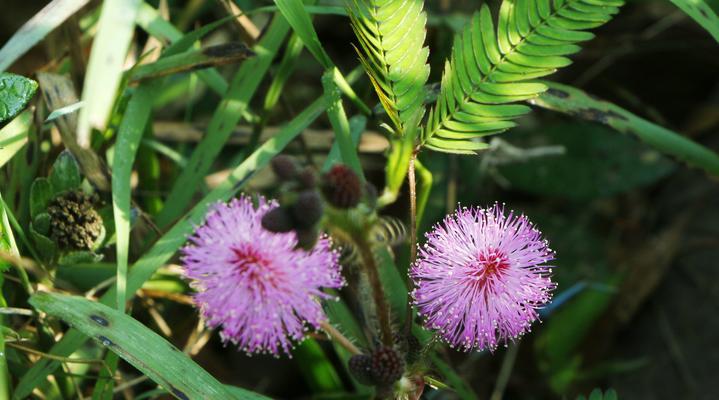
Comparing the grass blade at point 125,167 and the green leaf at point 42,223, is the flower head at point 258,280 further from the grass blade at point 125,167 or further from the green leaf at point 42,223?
the green leaf at point 42,223

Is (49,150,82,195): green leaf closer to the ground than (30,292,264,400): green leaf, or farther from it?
farther from it

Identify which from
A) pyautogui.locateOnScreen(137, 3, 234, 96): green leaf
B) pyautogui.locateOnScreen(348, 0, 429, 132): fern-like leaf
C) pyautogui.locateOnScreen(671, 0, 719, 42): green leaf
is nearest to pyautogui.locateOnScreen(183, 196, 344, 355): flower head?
pyautogui.locateOnScreen(348, 0, 429, 132): fern-like leaf

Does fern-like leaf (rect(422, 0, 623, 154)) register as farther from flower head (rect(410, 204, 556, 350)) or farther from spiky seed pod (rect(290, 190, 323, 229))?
spiky seed pod (rect(290, 190, 323, 229))

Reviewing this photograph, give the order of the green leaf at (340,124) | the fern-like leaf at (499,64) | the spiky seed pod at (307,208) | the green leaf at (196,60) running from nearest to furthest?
the spiky seed pod at (307,208) < the fern-like leaf at (499,64) < the green leaf at (340,124) < the green leaf at (196,60)

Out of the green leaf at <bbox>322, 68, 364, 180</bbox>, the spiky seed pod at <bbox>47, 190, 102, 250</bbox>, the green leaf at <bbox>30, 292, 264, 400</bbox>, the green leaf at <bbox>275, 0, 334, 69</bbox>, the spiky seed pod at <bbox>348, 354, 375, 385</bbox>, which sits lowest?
the green leaf at <bbox>30, 292, 264, 400</bbox>

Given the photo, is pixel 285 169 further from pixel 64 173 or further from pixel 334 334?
pixel 64 173

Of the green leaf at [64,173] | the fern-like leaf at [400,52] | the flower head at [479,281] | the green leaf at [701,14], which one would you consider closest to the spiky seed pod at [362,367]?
the flower head at [479,281]

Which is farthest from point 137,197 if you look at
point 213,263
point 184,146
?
point 213,263

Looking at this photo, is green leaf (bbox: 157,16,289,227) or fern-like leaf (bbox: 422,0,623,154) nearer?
fern-like leaf (bbox: 422,0,623,154)
